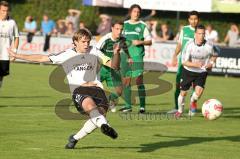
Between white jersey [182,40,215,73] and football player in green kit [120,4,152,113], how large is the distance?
3.48 feet

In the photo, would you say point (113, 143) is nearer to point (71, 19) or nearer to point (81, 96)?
point (81, 96)

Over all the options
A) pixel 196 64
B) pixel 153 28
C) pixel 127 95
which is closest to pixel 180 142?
pixel 196 64

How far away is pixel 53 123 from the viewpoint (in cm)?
1509

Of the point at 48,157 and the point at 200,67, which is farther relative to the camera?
the point at 200,67

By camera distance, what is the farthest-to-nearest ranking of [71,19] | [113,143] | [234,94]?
[71,19], [234,94], [113,143]

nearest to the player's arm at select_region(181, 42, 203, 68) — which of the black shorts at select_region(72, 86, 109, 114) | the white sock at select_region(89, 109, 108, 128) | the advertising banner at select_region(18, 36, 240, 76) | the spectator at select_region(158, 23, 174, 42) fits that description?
the black shorts at select_region(72, 86, 109, 114)

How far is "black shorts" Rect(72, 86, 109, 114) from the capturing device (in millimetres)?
11734

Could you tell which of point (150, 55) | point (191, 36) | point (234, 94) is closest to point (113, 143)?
point (191, 36)

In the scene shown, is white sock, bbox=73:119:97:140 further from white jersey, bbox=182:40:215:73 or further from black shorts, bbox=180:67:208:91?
black shorts, bbox=180:67:208:91

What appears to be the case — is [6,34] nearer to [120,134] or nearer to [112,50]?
[112,50]

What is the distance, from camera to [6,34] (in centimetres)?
1814

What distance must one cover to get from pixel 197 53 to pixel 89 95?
6.08m

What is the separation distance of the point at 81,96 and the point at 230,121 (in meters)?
5.98

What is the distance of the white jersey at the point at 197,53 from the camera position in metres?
17.3
